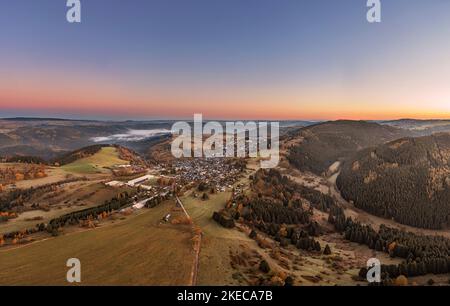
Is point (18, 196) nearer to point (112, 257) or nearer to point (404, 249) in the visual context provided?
point (112, 257)

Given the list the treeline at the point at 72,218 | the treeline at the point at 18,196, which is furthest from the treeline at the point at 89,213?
the treeline at the point at 18,196

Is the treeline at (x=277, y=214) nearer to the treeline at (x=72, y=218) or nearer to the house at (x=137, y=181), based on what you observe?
the treeline at (x=72, y=218)

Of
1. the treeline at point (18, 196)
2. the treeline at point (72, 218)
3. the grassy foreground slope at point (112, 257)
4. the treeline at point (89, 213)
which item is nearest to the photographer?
the grassy foreground slope at point (112, 257)

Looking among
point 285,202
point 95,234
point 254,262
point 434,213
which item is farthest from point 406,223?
point 95,234

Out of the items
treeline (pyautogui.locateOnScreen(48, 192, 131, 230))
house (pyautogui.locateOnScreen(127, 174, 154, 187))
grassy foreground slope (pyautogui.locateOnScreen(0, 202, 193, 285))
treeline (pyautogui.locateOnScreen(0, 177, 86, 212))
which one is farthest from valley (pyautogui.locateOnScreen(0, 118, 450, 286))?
house (pyautogui.locateOnScreen(127, 174, 154, 187))
